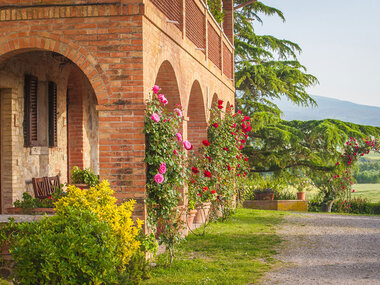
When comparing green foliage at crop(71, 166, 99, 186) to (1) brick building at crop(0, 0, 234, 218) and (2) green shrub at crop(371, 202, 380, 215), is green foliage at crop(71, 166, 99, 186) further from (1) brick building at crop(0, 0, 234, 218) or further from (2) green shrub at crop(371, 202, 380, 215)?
(2) green shrub at crop(371, 202, 380, 215)

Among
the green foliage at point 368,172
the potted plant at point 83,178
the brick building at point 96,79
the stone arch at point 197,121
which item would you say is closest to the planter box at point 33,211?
the brick building at point 96,79

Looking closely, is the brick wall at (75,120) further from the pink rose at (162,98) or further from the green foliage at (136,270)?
the green foliage at (136,270)

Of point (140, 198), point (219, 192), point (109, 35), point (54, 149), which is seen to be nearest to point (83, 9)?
point (109, 35)

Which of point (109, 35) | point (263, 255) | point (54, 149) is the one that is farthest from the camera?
point (54, 149)

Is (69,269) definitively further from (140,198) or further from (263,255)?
(263,255)

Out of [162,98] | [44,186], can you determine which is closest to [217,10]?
[44,186]

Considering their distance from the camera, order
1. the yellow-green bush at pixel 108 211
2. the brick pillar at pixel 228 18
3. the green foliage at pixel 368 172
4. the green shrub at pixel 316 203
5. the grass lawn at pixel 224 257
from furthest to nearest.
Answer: the green foliage at pixel 368 172, the green shrub at pixel 316 203, the brick pillar at pixel 228 18, the grass lawn at pixel 224 257, the yellow-green bush at pixel 108 211

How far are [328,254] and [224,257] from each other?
1.78 meters

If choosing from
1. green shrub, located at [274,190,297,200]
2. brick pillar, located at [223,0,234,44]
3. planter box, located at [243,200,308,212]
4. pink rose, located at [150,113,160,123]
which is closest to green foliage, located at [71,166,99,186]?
pink rose, located at [150,113,160,123]

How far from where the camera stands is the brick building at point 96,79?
21.6 feet

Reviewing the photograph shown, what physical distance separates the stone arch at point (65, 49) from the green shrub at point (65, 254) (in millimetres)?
2219

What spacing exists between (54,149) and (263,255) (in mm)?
4800

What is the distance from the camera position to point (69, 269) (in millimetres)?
4504

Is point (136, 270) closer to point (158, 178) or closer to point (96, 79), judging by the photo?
point (158, 178)
